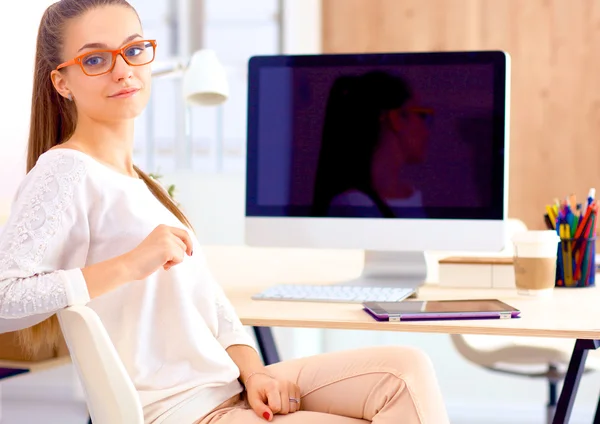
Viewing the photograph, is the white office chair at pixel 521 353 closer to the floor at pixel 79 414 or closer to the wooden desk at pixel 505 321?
the wooden desk at pixel 505 321

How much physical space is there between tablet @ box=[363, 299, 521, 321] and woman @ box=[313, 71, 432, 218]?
330 mm

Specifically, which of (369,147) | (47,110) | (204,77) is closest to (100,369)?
(47,110)

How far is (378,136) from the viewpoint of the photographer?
1715mm

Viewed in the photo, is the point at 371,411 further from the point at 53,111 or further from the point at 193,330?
the point at 53,111

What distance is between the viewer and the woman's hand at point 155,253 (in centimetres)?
108

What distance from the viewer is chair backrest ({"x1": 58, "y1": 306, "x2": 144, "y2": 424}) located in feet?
3.34

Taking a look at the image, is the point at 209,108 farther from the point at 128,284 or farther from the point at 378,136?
the point at 128,284

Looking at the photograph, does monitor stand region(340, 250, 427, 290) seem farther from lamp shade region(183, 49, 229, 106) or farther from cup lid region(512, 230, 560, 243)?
lamp shade region(183, 49, 229, 106)

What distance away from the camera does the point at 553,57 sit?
3.79 m

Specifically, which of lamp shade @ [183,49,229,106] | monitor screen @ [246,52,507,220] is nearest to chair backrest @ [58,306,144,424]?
monitor screen @ [246,52,507,220]

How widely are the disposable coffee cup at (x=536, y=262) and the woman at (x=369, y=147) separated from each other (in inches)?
9.3

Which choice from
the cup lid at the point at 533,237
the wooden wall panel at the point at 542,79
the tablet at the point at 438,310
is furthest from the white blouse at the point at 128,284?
the wooden wall panel at the point at 542,79

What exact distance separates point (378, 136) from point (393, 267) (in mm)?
289

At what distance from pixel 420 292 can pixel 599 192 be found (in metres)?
2.29
